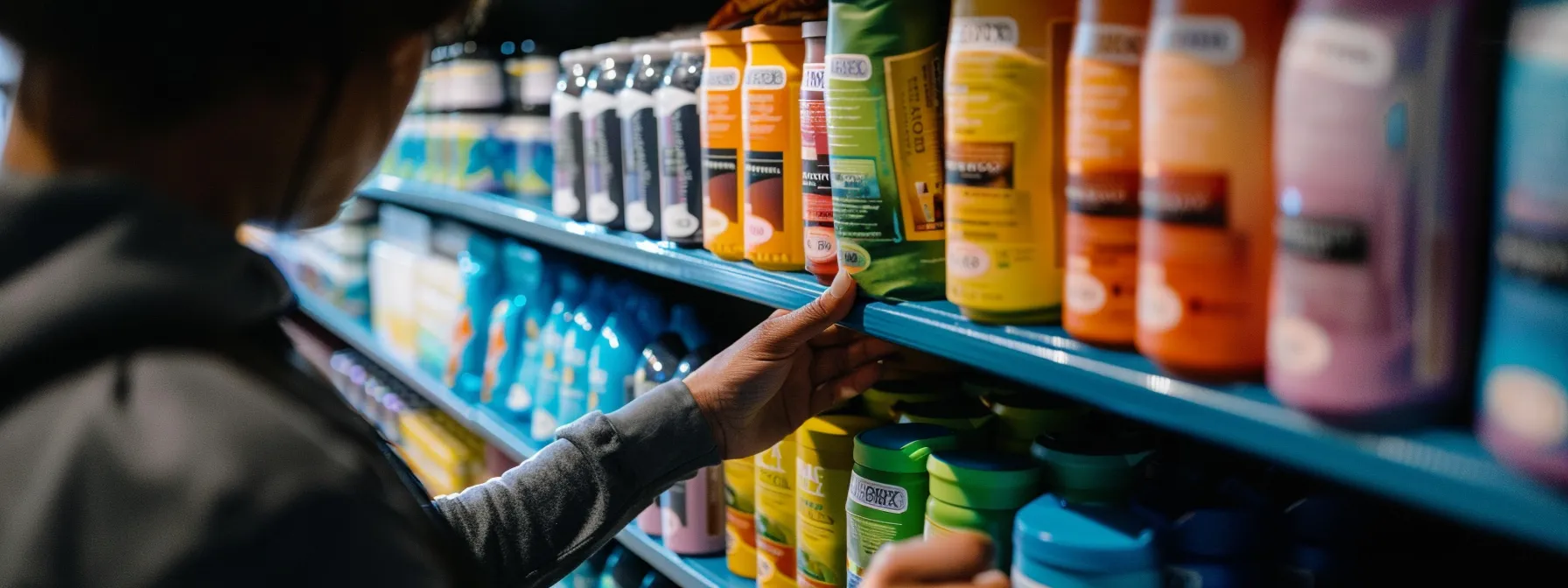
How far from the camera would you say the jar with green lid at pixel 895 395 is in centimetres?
139

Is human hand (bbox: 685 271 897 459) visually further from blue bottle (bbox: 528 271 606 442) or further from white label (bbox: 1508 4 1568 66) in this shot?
white label (bbox: 1508 4 1568 66)

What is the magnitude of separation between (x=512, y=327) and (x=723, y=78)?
108 centimetres

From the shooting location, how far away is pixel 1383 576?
965 millimetres

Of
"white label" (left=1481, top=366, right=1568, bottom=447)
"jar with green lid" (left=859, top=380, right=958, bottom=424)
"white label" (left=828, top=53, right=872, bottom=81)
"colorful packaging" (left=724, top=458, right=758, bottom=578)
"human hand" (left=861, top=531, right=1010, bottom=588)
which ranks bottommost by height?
"colorful packaging" (left=724, top=458, right=758, bottom=578)

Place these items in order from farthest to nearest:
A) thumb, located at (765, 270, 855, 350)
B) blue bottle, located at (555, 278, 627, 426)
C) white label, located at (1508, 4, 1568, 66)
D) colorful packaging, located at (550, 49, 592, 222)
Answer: blue bottle, located at (555, 278, 627, 426) → colorful packaging, located at (550, 49, 592, 222) → thumb, located at (765, 270, 855, 350) → white label, located at (1508, 4, 1568, 66)

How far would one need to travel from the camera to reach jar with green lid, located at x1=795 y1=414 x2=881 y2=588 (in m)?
1.34

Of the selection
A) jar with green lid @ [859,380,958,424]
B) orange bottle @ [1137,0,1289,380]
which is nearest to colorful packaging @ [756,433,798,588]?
jar with green lid @ [859,380,958,424]

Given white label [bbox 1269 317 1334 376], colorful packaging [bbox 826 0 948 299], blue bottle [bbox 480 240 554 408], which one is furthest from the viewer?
blue bottle [bbox 480 240 554 408]

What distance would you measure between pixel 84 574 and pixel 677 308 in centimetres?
121

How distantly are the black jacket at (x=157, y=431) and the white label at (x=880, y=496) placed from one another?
52 centimetres

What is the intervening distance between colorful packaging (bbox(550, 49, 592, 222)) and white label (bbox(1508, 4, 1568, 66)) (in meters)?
1.41

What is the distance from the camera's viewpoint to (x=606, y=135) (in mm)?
1707

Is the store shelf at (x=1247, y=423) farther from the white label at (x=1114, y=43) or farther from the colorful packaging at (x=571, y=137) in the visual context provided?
the colorful packaging at (x=571, y=137)

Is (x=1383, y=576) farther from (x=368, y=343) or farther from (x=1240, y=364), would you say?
(x=368, y=343)
